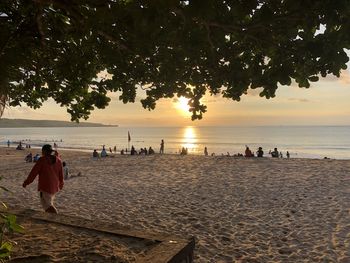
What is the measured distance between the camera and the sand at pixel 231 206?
7633mm

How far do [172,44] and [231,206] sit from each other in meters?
7.33

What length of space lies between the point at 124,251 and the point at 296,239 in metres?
4.71

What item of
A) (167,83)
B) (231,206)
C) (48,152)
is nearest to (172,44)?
(167,83)

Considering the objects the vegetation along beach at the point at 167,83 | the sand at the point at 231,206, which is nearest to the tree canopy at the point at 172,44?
the vegetation along beach at the point at 167,83

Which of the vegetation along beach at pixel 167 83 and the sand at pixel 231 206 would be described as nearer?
the vegetation along beach at pixel 167 83

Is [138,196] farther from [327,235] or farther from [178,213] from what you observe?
[327,235]

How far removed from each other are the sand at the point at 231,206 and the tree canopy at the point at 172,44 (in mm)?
3370

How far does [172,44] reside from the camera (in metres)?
5.50

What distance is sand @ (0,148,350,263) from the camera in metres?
7.63

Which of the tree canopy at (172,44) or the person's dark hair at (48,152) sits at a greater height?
the tree canopy at (172,44)

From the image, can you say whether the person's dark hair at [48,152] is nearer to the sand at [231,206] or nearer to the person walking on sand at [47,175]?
the person walking on sand at [47,175]

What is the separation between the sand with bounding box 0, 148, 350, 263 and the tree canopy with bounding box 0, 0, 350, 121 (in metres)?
3.37

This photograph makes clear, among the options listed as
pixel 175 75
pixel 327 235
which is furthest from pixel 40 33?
pixel 327 235

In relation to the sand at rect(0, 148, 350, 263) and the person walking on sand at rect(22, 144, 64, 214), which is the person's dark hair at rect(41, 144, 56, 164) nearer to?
the person walking on sand at rect(22, 144, 64, 214)
